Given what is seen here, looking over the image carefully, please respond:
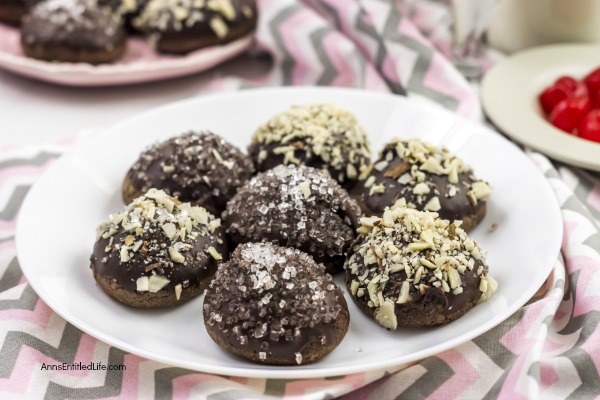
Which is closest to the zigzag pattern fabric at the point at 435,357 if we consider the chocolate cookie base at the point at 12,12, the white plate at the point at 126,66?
the white plate at the point at 126,66

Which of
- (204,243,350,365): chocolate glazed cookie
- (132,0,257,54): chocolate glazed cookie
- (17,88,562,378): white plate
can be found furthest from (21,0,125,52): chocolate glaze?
(204,243,350,365): chocolate glazed cookie

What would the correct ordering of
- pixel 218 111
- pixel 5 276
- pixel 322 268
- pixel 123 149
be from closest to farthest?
pixel 322 268
pixel 5 276
pixel 123 149
pixel 218 111

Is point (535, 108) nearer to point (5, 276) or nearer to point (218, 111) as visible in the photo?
point (218, 111)

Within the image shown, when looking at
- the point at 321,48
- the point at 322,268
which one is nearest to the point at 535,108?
the point at 321,48

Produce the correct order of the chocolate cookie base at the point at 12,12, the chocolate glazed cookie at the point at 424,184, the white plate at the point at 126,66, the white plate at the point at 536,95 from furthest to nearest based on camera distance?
the chocolate cookie base at the point at 12,12 < the white plate at the point at 126,66 < the white plate at the point at 536,95 < the chocolate glazed cookie at the point at 424,184

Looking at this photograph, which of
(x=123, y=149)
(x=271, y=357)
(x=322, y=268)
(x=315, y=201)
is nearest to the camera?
(x=271, y=357)

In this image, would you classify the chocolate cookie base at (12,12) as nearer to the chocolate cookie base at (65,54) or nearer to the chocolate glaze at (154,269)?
the chocolate cookie base at (65,54)

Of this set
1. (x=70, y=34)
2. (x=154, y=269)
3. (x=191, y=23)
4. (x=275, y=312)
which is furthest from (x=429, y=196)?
(x=70, y=34)
